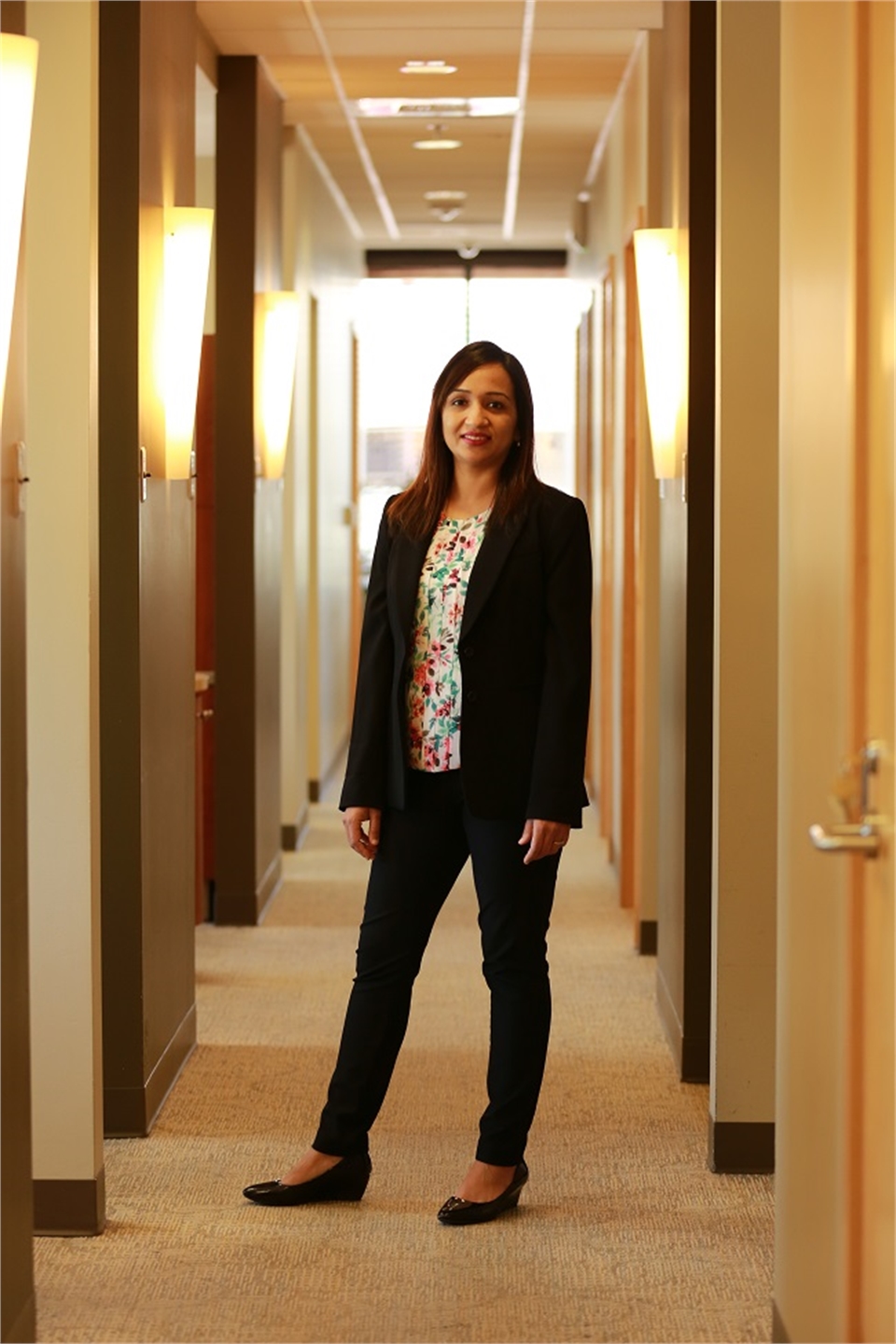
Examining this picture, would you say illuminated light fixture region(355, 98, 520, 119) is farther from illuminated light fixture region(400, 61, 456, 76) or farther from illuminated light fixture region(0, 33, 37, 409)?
illuminated light fixture region(0, 33, 37, 409)

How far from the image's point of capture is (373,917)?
3.69m

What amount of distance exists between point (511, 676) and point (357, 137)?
5331 mm

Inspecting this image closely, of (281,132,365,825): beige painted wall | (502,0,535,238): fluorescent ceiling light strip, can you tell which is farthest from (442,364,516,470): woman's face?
(281,132,365,825): beige painted wall

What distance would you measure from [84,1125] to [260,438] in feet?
11.9

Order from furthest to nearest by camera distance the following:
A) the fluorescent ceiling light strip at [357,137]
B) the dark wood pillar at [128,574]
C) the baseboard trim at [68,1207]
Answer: the fluorescent ceiling light strip at [357,137]
the dark wood pillar at [128,574]
the baseboard trim at [68,1207]

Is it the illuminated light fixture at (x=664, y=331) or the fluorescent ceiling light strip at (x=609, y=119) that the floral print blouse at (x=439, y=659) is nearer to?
the illuminated light fixture at (x=664, y=331)

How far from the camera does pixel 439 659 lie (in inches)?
142

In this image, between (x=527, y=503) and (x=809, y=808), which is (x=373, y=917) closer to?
(x=527, y=503)

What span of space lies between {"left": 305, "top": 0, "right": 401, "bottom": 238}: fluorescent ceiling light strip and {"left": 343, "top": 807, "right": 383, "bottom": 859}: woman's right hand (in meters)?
3.38

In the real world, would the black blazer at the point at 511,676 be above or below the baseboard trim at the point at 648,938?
above

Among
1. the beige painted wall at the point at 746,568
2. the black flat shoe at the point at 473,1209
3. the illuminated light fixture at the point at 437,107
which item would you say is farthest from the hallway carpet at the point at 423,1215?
the illuminated light fixture at the point at 437,107

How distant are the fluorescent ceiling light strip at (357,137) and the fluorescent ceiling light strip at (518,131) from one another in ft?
2.25

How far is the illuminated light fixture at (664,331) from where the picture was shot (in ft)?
15.8

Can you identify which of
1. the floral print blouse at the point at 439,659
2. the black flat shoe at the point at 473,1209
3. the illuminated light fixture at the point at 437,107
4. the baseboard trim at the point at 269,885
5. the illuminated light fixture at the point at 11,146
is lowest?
the black flat shoe at the point at 473,1209
